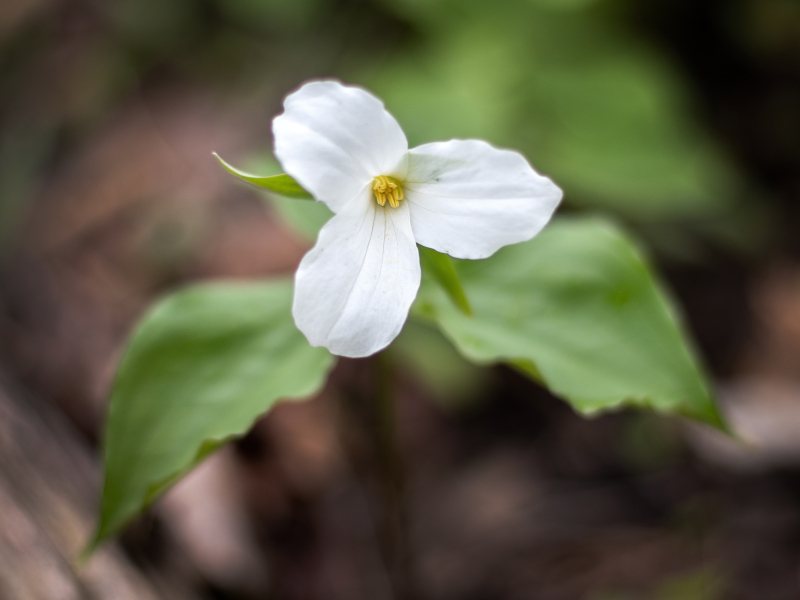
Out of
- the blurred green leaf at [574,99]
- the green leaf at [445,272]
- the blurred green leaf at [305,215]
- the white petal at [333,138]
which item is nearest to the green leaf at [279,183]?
the white petal at [333,138]

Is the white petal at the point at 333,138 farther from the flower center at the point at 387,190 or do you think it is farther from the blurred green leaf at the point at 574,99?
the blurred green leaf at the point at 574,99

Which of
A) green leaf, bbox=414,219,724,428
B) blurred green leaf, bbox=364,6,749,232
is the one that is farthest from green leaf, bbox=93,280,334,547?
blurred green leaf, bbox=364,6,749,232

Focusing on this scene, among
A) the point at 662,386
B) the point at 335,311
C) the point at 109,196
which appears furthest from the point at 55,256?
the point at 662,386

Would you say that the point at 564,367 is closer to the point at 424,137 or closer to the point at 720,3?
the point at 424,137

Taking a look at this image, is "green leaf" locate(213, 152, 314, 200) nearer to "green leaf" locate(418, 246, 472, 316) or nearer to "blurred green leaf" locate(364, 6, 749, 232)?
"green leaf" locate(418, 246, 472, 316)

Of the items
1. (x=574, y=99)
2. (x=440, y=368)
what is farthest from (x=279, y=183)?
(x=574, y=99)

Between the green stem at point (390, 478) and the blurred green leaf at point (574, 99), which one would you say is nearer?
the green stem at point (390, 478)

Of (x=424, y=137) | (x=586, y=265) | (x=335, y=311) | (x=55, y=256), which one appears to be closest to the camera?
(x=335, y=311)

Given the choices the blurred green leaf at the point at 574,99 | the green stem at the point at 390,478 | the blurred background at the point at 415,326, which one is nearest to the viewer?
the green stem at the point at 390,478
